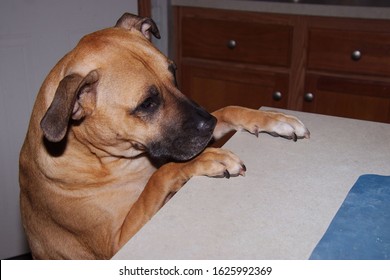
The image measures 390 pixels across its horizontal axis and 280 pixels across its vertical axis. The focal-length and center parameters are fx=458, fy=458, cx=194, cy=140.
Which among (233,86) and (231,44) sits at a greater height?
(231,44)

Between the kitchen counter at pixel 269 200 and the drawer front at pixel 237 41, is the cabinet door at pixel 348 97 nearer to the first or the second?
the drawer front at pixel 237 41

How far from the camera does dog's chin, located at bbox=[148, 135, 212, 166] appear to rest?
4.07 feet

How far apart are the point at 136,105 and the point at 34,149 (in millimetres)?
322

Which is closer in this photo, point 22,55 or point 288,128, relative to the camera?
point 288,128

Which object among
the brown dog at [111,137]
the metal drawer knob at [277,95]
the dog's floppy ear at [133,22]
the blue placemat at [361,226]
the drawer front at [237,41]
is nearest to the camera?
the blue placemat at [361,226]

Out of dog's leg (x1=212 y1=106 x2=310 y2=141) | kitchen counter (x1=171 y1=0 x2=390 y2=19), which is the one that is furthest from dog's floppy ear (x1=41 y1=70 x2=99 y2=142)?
kitchen counter (x1=171 y1=0 x2=390 y2=19)

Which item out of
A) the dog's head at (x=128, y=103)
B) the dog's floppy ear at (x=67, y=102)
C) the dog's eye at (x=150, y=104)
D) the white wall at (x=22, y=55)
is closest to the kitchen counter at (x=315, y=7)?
the white wall at (x=22, y=55)

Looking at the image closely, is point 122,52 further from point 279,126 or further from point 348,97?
point 348,97

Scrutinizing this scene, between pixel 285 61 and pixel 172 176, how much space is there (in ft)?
5.15

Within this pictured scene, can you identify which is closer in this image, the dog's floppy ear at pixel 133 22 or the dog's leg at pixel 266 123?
the dog's leg at pixel 266 123

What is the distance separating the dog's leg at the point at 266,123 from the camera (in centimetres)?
110

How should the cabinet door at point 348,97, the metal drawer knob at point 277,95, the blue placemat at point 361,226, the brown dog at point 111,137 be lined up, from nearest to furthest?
the blue placemat at point 361,226, the brown dog at point 111,137, the cabinet door at point 348,97, the metal drawer knob at point 277,95

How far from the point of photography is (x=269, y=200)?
849mm

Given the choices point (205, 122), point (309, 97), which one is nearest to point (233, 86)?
point (309, 97)
